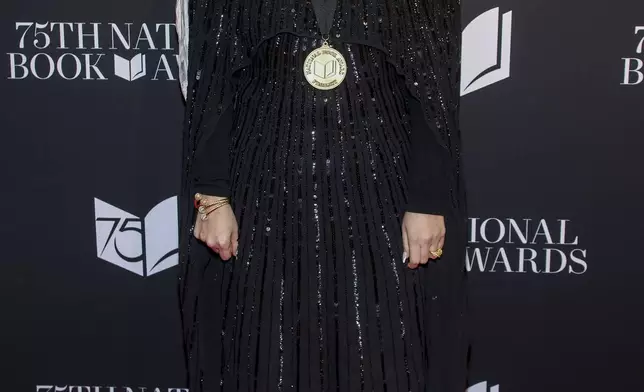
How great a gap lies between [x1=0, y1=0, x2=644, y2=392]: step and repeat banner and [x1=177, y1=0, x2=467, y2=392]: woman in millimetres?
569

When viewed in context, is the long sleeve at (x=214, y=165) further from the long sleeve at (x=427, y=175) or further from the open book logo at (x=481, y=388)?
the open book logo at (x=481, y=388)

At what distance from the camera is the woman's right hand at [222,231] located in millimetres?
1442

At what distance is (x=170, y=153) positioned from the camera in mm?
2092

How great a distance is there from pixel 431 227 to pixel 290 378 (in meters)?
0.35

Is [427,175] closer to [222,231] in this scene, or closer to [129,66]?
[222,231]

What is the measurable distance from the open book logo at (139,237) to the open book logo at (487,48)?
792mm

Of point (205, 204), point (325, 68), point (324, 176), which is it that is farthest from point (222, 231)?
point (325, 68)

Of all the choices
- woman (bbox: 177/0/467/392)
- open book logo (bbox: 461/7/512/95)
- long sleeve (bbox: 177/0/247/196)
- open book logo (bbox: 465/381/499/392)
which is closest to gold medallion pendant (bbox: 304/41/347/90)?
woman (bbox: 177/0/467/392)

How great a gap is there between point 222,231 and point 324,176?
199mm

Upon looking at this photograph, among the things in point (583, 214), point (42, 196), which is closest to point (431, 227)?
point (583, 214)

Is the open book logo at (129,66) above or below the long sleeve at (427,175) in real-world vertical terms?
above

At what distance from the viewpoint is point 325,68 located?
4.53 feet

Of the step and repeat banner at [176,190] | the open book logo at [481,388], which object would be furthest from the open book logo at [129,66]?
the open book logo at [481,388]

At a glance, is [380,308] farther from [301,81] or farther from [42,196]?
[42,196]
